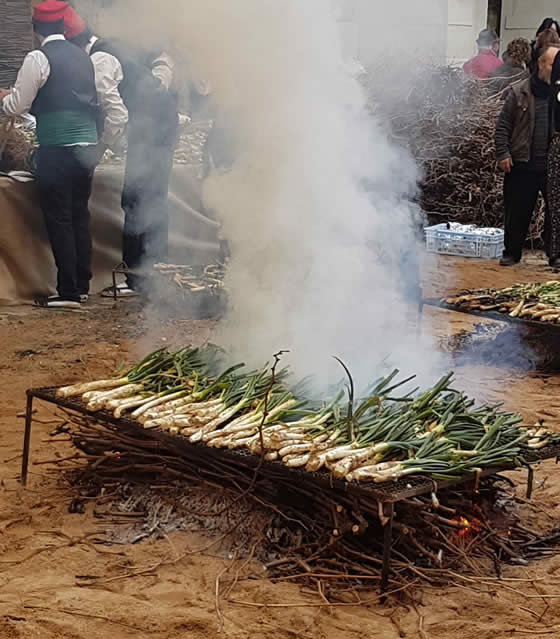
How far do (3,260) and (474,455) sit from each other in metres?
5.87

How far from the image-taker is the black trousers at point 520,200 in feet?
33.7

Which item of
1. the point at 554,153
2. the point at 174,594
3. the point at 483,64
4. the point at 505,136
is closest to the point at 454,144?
the point at 483,64

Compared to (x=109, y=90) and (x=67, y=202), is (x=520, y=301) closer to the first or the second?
(x=67, y=202)

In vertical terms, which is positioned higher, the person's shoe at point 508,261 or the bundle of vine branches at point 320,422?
the bundle of vine branches at point 320,422

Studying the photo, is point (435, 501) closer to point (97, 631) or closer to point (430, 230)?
point (97, 631)

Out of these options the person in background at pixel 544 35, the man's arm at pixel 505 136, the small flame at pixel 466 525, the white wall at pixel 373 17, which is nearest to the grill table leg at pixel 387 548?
the small flame at pixel 466 525

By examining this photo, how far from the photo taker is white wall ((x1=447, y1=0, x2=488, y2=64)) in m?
15.5

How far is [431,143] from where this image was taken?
12.7 metres

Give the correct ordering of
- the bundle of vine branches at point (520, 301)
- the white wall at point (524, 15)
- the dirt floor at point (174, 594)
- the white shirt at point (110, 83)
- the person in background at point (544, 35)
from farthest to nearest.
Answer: the white wall at point (524, 15), the person in background at point (544, 35), the white shirt at point (110, 83), the bundle of vine branches at point (520, 301), the dirt floor at point (174, 594)

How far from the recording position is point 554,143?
9.62 metres

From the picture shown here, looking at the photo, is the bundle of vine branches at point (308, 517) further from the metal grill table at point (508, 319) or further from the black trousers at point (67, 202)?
the black trousers at point (67, 202)

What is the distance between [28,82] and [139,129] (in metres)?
1.05

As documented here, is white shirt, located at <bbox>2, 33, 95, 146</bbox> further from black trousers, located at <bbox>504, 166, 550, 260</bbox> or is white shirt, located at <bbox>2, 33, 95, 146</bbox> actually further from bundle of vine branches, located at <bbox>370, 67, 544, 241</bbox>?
bundle of vine branches, located at <bbox>370, 67, 544, 241</bbox>

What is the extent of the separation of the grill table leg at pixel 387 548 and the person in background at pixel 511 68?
27.9 feet
